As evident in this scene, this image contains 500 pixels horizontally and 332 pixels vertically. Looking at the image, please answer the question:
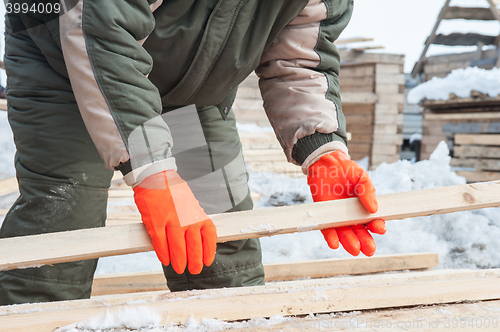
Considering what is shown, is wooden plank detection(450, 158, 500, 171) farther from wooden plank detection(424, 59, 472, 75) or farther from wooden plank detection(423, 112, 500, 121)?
wooden plank detection(424, 59, 472, 75)

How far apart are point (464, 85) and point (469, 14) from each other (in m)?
4.30

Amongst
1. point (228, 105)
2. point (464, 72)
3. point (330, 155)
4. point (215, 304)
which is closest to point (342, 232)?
point (330, 155)

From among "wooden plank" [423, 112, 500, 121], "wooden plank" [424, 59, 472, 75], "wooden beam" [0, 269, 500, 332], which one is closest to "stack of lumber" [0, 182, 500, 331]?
"wooden beam" [0, 269, 500, 332]

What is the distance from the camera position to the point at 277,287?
110 cm

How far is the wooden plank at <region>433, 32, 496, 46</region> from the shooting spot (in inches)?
367

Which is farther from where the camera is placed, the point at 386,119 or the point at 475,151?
the point at 386,119

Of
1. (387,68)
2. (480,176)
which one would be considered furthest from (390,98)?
(480,176)

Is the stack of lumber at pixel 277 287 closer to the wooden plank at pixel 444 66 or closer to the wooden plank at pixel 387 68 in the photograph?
the wooden plank at pixel 387 68

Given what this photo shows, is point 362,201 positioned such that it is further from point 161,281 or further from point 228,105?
point 161,281

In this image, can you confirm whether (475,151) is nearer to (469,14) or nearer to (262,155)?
(262,155)

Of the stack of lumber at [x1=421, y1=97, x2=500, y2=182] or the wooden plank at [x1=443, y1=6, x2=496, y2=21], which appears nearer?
the stack of lumber at [x1=421, y1=97, x2=500, y2=182]

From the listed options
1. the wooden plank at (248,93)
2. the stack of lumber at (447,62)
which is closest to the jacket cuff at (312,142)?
the wooden plank at (248,93)

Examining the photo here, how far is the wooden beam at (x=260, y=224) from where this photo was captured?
1.04 m

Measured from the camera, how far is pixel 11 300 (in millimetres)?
1307
